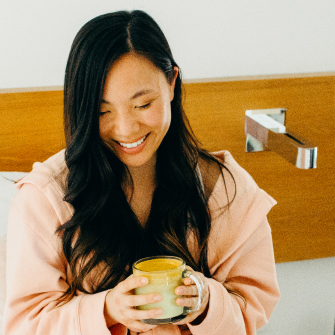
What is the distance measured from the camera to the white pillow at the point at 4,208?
3.14 feet

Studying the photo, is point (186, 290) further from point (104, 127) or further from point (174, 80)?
point (174, 80)

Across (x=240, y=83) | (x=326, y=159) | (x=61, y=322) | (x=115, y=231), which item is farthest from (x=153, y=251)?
(x=326, y=159)

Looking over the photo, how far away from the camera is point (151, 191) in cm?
104

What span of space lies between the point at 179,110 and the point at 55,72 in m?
0.41

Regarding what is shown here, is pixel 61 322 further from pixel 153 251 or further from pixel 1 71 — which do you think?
pixel 1 71

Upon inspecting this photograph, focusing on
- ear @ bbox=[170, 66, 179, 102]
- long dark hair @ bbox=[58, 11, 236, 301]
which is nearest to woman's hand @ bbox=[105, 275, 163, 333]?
long dark hair @ bbox=[58, 11, 236, 301]

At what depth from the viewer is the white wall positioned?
1.14m

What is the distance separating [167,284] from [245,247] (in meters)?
0.37

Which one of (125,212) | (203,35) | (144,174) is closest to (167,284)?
(125,212)

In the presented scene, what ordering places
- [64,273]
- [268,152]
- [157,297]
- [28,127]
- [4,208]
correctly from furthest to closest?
[268,152], [28,127], [4,208], [64,273], [157,297]

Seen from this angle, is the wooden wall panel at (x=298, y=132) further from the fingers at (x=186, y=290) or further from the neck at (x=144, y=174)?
the fingers at (x=186, y=290)

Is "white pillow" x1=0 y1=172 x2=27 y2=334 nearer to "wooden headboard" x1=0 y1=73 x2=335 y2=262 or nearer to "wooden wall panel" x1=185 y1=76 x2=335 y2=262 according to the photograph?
"wooden headboard" x1=0 y1=73 x2=335 y2=262

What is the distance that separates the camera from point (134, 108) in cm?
83

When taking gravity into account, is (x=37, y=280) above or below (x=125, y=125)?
below
